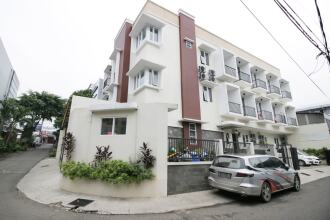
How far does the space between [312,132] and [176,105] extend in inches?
926

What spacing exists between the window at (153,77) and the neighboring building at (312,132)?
Result: 21529 millimetres

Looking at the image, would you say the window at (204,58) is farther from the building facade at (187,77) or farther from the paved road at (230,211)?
the paved road at (230,211)

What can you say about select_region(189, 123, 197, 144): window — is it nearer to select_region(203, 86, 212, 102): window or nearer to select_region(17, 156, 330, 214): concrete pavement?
select_region(203, 86, 212, 102): window

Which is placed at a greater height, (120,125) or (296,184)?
(120,125)

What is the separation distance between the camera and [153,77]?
41.5 ft

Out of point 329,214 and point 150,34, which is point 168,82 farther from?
point 329,214

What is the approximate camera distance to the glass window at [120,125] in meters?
8.41

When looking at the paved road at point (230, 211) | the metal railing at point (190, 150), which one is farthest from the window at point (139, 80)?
the paved road at point (230, 211)

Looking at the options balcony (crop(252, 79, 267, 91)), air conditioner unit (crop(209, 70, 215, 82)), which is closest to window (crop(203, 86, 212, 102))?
air conditioner unit (crop(209, 70, 215, 82))

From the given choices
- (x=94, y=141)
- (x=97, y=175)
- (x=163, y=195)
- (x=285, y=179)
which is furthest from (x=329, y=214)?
(x=94, y=141)

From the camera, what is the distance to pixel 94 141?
8523 millimetres

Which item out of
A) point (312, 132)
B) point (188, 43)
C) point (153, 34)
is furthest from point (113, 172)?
point (312, 132)

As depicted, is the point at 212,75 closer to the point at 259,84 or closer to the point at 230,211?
the point at 259,84

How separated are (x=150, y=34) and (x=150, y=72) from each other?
3082mm
